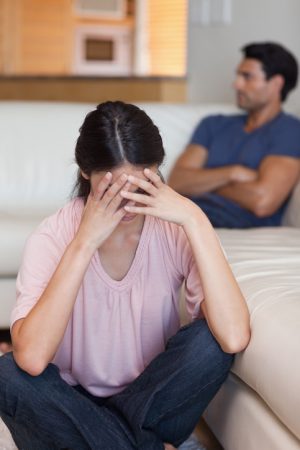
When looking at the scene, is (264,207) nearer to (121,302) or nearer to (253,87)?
(253,87)

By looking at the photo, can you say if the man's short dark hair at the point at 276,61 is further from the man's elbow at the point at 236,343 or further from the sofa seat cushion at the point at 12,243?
the man's elbow at the point at 236,343

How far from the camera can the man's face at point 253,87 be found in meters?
2.90

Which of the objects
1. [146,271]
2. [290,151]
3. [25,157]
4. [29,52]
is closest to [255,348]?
[146,271]

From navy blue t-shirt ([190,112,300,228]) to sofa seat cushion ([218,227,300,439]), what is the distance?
0.65 m

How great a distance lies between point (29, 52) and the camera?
7.57 m

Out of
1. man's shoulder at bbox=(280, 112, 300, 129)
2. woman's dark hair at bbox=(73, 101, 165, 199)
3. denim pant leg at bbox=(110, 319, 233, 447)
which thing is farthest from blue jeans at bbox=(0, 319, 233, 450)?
man's shoulder at bbox=(280, 112, 300, 129)

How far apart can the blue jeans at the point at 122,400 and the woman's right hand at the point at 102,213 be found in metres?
0.24

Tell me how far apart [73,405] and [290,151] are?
4.67 feet

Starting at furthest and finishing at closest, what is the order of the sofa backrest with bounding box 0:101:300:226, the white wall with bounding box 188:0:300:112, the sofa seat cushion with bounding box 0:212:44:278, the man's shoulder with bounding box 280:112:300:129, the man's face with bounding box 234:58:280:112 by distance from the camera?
the white wall with bounding box 188:0:300:112 → the sofa backrest with bounding box 0:101:300:226 → the man's face with bounding box 234:58:280:112 → the man's shoulder with bounding box 280:112:300:129 → the sofa seat cushion with bounding box 0:212:44:278

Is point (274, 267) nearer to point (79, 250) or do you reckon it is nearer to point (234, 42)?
point (79, 250)

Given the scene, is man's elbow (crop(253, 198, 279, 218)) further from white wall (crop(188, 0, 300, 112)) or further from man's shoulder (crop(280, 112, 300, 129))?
white wall (crop(188, 0, 300, 112))

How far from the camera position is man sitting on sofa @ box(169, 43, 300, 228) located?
8.79ft

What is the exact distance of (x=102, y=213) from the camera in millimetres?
1468

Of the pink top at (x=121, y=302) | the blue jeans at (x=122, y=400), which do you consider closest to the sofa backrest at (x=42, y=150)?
the pink top at (x=121, y=302)
